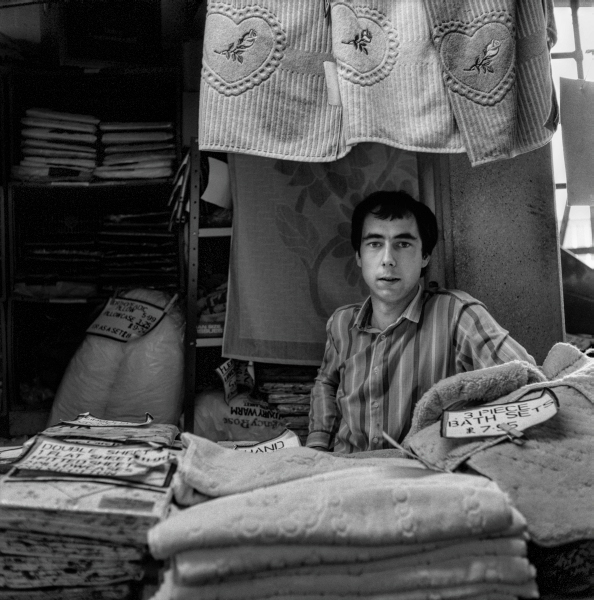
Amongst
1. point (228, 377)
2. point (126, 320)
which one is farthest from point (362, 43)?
point (126, 320)

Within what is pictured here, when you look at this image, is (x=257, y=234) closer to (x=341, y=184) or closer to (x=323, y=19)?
(x=341, y=184)

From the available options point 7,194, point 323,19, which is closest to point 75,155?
point 7,194

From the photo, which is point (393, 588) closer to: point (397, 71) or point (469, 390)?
point (469, 390)

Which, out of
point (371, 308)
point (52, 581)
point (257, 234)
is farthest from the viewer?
point (257, 234)

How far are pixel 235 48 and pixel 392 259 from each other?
86cm

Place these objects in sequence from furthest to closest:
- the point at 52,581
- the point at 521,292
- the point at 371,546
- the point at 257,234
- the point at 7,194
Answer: the point at 7,194 < the point at 257,234 < the point at 521,292 < the point at 52,581 < the point at 371,546

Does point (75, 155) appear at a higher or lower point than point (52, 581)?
higher

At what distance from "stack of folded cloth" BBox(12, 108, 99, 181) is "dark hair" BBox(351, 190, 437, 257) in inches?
63.5

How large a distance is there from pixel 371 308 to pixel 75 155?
1.89 meters

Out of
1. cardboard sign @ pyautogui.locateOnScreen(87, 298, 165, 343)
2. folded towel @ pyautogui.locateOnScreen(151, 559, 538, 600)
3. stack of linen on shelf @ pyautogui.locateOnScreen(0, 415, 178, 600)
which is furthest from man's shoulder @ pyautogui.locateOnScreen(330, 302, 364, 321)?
folded towel @ pyautogui.locateOnScreen(151, 559, 538, 600)

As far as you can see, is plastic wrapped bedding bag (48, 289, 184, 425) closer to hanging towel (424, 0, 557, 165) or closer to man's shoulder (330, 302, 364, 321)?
man's shoulder (330, 302, 364, 321)

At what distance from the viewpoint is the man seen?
1900 millimetres

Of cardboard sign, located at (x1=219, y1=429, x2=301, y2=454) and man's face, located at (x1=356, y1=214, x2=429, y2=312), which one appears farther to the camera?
man's face, located at (x1=356, y1=214, x2=429, y2=312)

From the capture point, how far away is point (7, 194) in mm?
2881
